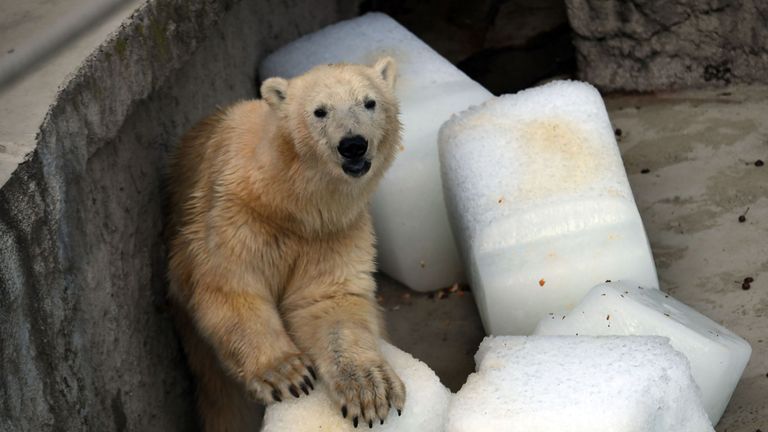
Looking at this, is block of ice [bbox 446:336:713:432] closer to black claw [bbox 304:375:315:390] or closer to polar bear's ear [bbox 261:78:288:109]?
black claw [bbox 304:375:315:390]

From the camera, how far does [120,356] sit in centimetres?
327

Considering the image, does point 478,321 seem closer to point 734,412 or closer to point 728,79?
point 734,412

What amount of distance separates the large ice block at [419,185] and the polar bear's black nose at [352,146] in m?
1.11

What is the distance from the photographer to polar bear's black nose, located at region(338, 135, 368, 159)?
10.4 feet

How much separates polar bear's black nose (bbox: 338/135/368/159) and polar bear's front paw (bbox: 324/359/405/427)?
1.84 ft

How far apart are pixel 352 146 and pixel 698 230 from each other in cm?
177

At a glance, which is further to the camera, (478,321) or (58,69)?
(478,321)

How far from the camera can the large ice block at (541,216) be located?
373cm

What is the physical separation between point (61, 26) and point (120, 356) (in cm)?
95

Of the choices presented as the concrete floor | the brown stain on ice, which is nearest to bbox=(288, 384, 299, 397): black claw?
the concrete floor

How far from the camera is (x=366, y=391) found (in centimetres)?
298

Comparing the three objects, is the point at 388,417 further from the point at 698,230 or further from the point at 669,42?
the point at 669,42

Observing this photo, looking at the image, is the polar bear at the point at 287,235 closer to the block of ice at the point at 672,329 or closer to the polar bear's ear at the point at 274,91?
the polar bear's ear at the point at 274,91

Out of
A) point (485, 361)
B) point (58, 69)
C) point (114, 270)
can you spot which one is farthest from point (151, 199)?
point (485, 361)
